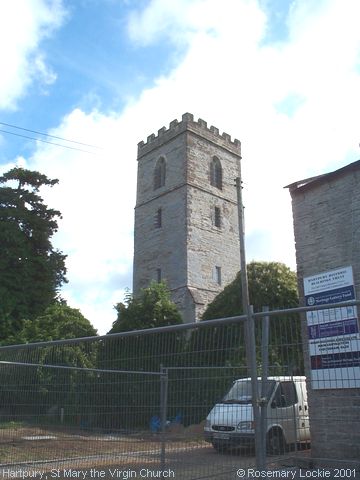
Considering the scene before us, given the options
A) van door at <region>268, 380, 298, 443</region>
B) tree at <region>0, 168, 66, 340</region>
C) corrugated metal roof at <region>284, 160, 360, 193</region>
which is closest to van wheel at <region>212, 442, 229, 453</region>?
van door at <region>268, 380, 298, 443</region>

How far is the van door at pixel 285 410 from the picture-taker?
5.46 meters

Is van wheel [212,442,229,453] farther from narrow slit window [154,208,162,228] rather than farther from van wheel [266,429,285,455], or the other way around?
narrow slit window [154,208,162,228]

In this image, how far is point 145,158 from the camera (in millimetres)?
50656

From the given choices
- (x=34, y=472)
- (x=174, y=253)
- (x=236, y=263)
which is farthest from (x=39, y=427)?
(x=236, y=263)

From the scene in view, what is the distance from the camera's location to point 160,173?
159 ft

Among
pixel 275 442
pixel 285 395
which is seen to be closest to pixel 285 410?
pixel 285 395

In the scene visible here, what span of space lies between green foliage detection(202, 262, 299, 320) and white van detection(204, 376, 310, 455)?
2208 cm

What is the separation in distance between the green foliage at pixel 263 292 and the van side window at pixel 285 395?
22001mm

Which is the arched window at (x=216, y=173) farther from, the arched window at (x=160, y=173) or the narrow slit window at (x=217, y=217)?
the arched window at (x=160, y=173)

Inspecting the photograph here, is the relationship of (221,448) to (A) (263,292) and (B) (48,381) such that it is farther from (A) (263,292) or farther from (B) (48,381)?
(A) (263,292)

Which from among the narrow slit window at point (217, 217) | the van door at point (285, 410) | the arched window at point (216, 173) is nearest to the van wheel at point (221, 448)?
the van door at point (285, 410)

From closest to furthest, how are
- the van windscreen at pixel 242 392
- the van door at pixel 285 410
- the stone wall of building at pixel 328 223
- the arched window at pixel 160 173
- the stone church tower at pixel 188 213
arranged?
the van windscreen at pixel 242 392 < the van door at pixel 285 410 < the stone wall of building at pixel 328 223 < the stone church tower at pixel 188 213 < the arched window at pixel 160 173

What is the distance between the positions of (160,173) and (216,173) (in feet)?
17.4

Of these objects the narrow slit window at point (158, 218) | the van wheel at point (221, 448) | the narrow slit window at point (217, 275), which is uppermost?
the narrow slit window at point (158, 218)
